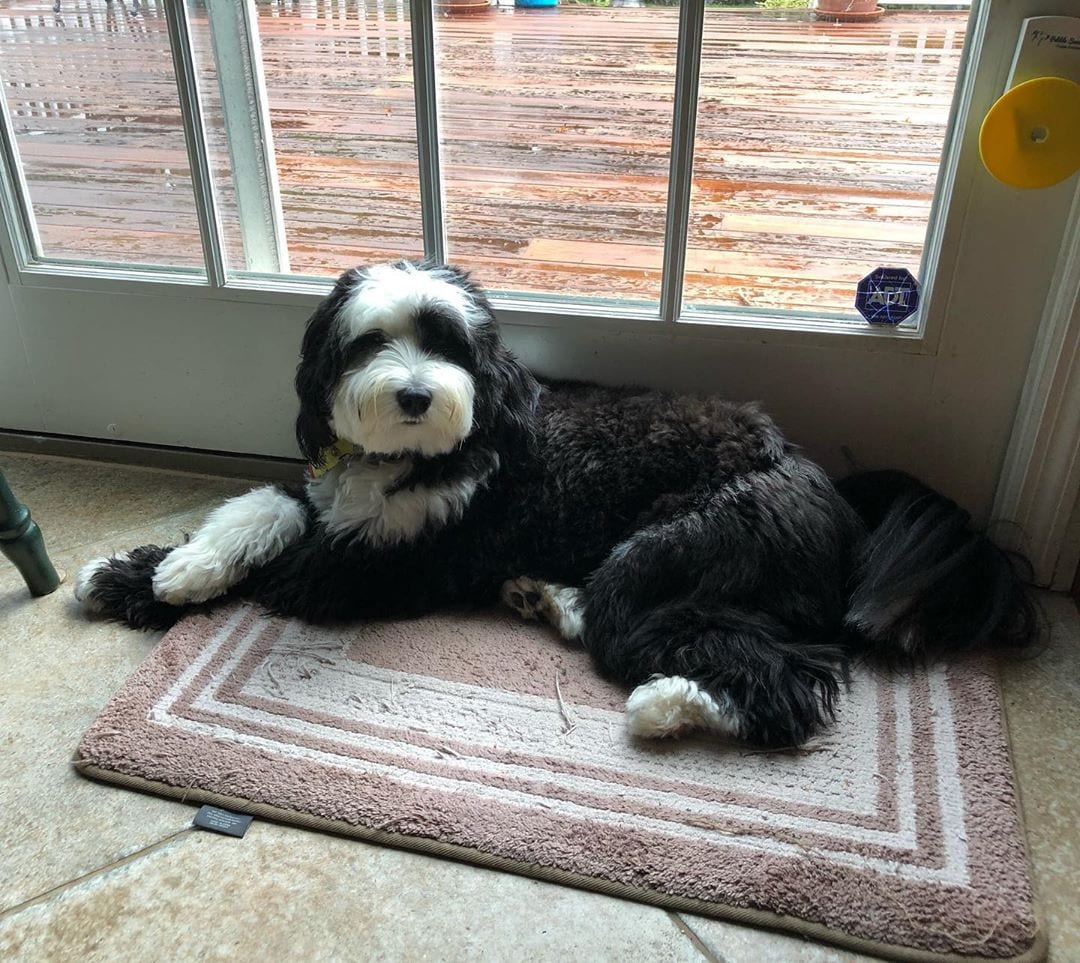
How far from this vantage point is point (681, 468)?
1.53m

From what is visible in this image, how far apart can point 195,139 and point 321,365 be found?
0.68 meters

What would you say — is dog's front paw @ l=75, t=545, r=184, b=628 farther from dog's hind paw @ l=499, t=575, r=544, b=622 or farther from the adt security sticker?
the adt security sticker

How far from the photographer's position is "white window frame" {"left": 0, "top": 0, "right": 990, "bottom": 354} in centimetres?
160

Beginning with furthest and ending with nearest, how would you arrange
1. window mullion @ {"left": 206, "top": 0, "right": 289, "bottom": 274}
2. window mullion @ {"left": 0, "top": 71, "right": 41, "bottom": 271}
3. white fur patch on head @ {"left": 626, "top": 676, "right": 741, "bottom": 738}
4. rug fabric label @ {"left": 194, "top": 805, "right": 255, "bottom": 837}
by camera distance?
window mullion @ {"left": 0, "top": 71, "right": 41, "bottom": 271}, window mullion @ {"left": 206, "top": 0, "right": 289, "bottom": 274}, white fur patch on head @ {"left": 626, "top": 676, "right": 741, "bottom": 738}, rug fabric label @ {"left": 194, "top": 805, "right": 255, "bottom": 837}

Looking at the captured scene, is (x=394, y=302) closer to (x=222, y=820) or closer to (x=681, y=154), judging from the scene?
(x=681, y=154)

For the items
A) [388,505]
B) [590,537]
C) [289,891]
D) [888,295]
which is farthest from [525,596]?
[888,295]

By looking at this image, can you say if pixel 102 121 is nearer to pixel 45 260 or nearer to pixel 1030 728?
pixel 45 260

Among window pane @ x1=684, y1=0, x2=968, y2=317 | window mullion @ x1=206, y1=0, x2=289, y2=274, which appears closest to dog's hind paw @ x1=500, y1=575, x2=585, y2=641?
window pane @ x1=684, y1=0, x2=968, y2=317

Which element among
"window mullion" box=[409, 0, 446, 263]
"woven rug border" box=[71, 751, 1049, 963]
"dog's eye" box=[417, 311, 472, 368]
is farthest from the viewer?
"window mullion" box=[409, 0, 446, 263]

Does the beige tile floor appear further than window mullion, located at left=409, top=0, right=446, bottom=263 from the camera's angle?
No

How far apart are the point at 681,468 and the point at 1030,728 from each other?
0.66m

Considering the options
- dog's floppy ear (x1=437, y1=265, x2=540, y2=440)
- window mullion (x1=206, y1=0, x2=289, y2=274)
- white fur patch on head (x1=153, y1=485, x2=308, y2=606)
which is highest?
window mullion (x1=206, y1=0, x2=289, y2=274)

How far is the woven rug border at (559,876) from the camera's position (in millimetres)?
1081

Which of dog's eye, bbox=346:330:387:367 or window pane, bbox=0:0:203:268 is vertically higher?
window pane, bbox=0:0:203:268
